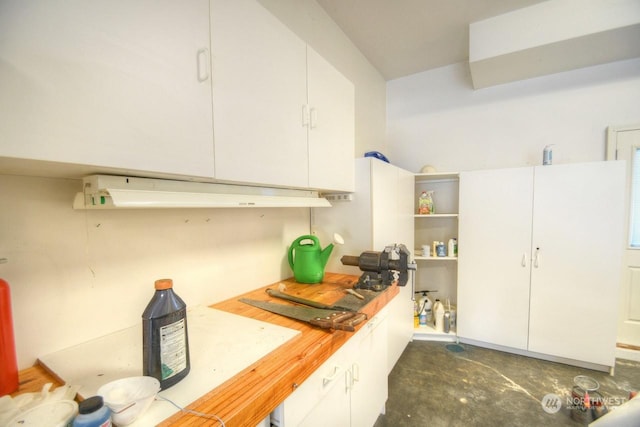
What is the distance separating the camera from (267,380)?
696mm

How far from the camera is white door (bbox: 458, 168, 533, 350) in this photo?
233 cm

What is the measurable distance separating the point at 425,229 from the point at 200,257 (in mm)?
2624

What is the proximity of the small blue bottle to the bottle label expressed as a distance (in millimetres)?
148

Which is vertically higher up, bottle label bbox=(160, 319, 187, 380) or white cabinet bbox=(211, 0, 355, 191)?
white cabinet bbox=(211, 0, 355, 191)

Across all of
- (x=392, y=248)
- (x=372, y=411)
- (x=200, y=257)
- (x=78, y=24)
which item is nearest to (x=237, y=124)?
(x=78, y=24)

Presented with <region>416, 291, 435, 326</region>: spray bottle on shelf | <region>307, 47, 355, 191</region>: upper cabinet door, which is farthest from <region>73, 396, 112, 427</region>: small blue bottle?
<region>416, 291, 435, 326</region>: spray bottle on shelf

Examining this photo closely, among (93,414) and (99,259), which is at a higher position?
(99,259)

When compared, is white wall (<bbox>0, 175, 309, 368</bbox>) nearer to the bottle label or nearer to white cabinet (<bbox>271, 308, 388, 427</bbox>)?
the bottle label

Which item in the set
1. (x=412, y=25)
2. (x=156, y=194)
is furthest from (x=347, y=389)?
(x=412, y=25)

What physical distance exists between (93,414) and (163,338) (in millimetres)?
186

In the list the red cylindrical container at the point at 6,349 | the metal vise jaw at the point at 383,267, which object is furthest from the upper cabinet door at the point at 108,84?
the metal vise jaw at the point at 383,267

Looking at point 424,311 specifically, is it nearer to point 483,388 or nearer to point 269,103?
point 483,388

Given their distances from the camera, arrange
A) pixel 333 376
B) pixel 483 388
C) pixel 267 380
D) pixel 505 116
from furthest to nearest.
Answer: pixel 505 116, pixel 483 388, pixel 333 376, pixel 267 380

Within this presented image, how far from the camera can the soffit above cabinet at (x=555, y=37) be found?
Result: 6.16 ft
